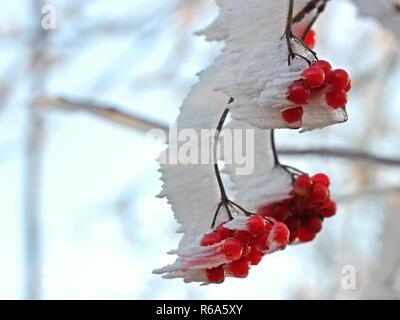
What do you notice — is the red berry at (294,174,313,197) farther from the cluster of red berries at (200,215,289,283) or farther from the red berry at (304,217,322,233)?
the cluster of red berries at (200,215,289,283)

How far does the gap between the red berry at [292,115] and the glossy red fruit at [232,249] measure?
0.37ft

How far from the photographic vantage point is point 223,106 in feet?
2.51

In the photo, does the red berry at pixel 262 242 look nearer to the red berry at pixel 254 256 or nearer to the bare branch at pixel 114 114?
the red berry at pixel 254 256

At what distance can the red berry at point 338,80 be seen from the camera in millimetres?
625

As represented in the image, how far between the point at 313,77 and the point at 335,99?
1.4 inches

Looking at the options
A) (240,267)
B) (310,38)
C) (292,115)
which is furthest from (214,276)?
(310,38)

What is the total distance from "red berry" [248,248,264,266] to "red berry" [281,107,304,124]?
0.12 m

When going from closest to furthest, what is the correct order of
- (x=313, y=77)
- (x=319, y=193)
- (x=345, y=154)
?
(x=313, y=77)
(x=319, y=193)
(x=345, y=154)

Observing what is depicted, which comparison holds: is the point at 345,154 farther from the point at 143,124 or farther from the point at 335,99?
the point at 335,99

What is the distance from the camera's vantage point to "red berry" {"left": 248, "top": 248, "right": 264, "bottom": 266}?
25.9 inches

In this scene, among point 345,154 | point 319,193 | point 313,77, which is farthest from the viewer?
point 345,154

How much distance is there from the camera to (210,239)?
2.16 ft

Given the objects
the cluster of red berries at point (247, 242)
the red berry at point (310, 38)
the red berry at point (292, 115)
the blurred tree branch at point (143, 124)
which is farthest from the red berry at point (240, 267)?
the blurred tree branch at point (143, 124)
